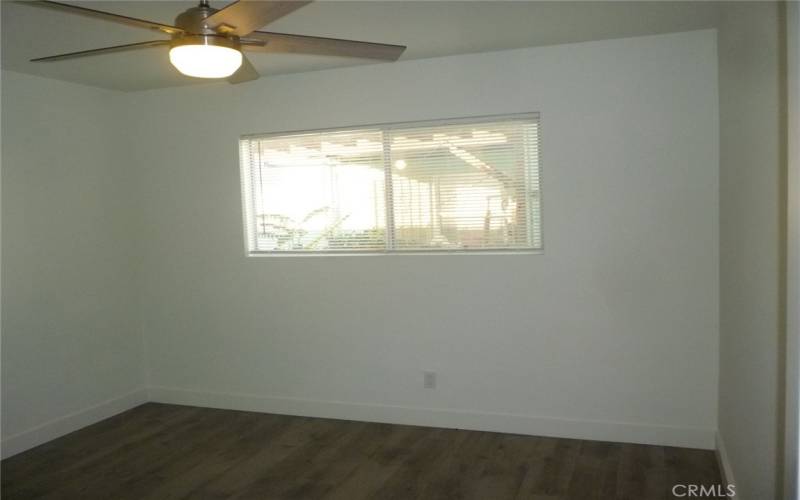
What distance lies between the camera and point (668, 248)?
11.7 feet

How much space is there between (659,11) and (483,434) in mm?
2641

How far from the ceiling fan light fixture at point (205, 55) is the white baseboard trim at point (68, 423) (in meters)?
2.99

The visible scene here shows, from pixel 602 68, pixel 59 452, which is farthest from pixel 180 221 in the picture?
pixel 602 68

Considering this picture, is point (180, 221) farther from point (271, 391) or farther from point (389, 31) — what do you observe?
point (389, 31)

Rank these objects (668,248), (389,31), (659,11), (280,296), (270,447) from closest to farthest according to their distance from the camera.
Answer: (659,11) → (389,31) → (668,248) → (270,447) → (280,296)

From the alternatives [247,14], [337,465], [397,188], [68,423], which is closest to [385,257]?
[397,188]

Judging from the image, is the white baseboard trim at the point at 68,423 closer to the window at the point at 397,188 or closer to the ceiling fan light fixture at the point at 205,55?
the window at the point at 397,188

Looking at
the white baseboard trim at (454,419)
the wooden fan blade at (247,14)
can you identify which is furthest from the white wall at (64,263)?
the wooden fan blade at (247,14)

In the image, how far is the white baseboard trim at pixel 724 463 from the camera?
9.68 feet

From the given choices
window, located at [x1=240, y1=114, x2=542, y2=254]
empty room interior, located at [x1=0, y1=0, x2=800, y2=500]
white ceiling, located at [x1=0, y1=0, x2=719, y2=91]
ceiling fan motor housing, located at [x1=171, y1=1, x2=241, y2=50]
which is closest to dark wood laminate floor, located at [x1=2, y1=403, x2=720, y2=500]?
empty room interior, located at [x1=0, y1=0, x2=800, y2=500]

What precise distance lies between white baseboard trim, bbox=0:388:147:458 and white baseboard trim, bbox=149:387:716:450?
196mm

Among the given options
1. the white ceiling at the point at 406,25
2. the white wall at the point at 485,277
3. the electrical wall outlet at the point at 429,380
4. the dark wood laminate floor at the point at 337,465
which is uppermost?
the white ceiling at the point at 406,25

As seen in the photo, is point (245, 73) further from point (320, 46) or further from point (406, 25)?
point (406, 25)

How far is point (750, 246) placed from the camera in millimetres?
2346
